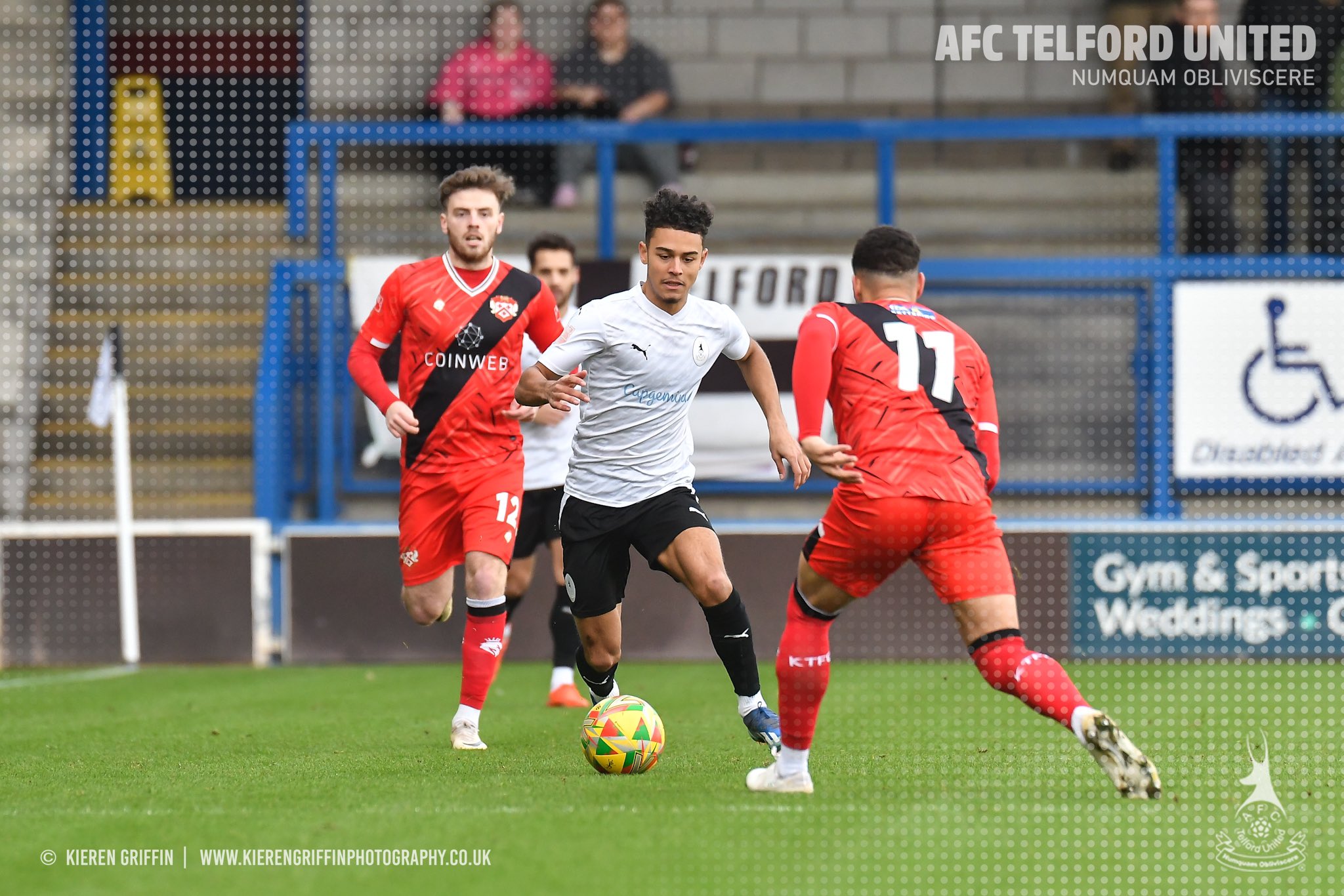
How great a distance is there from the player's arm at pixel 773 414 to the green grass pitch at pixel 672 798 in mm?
1024

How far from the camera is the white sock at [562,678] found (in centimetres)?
780

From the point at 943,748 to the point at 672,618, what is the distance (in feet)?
15.2

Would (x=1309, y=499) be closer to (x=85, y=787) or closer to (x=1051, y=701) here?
(x=1051, y=701)

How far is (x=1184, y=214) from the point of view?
501 inches

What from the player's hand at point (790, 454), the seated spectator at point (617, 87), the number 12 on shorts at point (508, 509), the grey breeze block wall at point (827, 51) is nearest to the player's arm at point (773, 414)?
the player's hand at point (790, 454)

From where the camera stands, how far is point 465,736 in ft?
20.3

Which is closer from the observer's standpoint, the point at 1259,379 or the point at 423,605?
the point at 423,605

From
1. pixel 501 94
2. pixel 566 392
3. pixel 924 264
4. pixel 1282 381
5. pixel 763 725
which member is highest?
pixel 501 94

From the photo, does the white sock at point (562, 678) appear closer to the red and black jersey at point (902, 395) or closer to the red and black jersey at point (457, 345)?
the red and black jersey at point (457, 345)

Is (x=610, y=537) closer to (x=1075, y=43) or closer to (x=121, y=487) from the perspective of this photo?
(x=121, y=487)

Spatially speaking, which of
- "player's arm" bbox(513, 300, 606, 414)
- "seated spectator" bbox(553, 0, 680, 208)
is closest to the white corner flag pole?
"seated spectator" bbox(553, 0, 680, 208)

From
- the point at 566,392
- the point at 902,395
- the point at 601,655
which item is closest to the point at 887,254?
the point at 902,395

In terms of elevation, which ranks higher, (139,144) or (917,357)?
(139,144)

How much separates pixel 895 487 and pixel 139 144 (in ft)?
36.4
